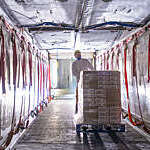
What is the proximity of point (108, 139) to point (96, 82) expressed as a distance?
40.4 inches

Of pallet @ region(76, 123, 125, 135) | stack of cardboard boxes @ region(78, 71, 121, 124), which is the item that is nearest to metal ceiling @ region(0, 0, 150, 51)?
stack of cardboard boxes @ region(78, 71, 121, 124)

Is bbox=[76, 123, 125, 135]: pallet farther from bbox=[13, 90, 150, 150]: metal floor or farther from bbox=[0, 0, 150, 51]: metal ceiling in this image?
bbox=[0, 0, 150, 51]: metal ceiling

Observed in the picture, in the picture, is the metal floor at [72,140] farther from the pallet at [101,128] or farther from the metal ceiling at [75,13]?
the metal ceiling at [75,13]

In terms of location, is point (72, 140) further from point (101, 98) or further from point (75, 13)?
point (75, 13)

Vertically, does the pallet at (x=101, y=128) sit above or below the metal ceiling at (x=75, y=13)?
below

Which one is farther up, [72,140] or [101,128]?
[101,128]

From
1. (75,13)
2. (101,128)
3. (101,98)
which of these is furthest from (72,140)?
(75,13)

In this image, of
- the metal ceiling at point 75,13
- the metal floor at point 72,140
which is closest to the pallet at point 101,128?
the metal floor at point 72,140

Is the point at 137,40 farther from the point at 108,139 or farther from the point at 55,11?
the point at 108,139

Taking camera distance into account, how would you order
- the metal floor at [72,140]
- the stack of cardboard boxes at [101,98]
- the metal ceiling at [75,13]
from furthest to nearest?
the stack of cardboard boxes at [101,98] → the metal ceiling at [75,13] → the metal floor at [72,140]

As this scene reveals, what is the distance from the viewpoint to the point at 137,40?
4125mm

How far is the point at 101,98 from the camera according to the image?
3.59 m

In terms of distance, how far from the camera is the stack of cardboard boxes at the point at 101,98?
3562 millimetres

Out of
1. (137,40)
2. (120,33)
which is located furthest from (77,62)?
(137,40)
